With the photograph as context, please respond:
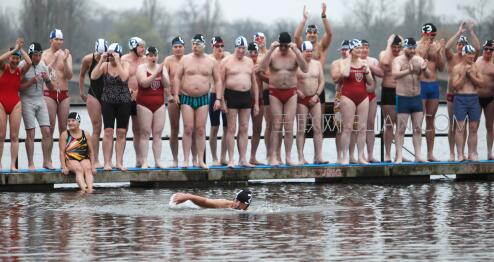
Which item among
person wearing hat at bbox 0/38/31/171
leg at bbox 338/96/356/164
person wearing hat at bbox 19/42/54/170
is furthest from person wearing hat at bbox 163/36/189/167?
leg at bbox 338/96/356/164

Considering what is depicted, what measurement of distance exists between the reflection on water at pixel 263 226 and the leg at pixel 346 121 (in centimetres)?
125

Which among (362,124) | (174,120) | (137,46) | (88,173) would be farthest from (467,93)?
(88,173)

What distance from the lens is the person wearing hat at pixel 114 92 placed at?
22.7 m

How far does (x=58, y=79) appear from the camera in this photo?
75.7 feet

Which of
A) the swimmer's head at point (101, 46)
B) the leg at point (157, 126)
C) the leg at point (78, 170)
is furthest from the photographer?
the leg at point (157, 126)

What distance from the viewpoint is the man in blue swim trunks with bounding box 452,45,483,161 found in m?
24.3

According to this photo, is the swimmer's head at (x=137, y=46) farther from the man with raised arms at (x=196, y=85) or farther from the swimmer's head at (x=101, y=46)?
the man with raised arms at (x=196, y=85)

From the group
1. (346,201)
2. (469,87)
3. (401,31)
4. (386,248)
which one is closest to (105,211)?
(346,201)

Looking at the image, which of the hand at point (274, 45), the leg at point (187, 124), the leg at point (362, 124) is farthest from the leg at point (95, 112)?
the leg at point (362, 124)

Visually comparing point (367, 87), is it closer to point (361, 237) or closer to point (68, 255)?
point (361, 237)

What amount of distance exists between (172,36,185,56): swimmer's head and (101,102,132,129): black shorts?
1299mm

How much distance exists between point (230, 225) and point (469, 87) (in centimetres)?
789

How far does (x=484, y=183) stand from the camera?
24719mm

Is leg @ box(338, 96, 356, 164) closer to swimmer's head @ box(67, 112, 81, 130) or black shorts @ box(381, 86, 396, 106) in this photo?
black shorts @ box(381, 86, 396, 106)
